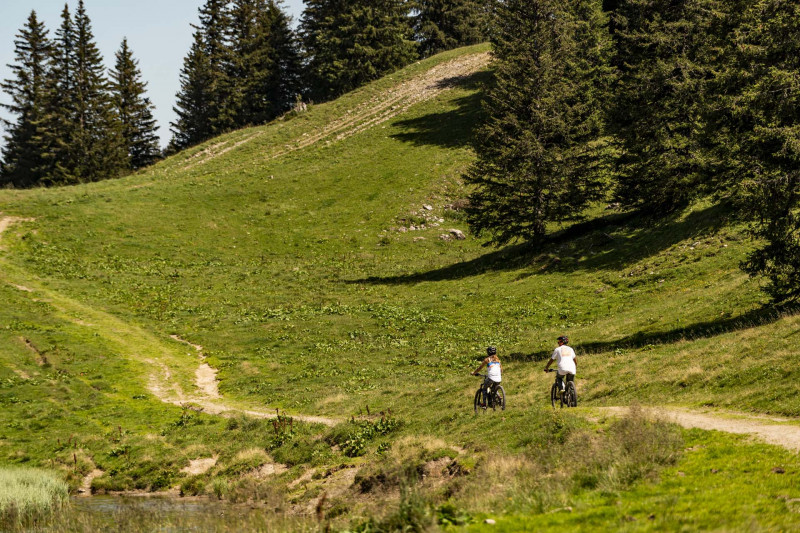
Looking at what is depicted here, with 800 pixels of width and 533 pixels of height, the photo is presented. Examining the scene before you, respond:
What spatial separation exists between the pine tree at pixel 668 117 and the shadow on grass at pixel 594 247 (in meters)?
1.84

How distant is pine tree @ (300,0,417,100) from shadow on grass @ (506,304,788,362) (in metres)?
79.2

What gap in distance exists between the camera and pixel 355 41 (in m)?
98.9

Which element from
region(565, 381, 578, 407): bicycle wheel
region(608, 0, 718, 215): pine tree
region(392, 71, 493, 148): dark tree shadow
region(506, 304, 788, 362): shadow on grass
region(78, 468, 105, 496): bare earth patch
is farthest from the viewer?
region(392, 71, 493, 148): dark tree shadow

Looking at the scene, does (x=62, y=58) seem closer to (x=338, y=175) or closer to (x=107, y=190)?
(x=107, y=190)

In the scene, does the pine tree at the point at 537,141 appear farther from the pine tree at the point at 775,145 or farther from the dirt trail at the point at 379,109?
the dirt trail at the point at 379,109

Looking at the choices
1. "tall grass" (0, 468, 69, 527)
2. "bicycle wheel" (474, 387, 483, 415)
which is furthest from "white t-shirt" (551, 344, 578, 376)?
"tall grass" (0, 468, 69, 527)

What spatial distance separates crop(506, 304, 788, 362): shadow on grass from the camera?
25759mm

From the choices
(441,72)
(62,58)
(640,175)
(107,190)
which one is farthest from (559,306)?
(62,58)

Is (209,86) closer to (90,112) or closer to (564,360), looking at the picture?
(90,112)

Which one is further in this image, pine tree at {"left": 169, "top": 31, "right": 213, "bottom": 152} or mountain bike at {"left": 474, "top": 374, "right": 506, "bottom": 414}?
pine tree at {"left": 169, "top": 31, "right": 213, "bottom": 152}

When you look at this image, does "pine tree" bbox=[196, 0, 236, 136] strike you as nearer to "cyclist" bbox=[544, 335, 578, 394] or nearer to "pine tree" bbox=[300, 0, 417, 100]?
"pine tree" bbox=[300, 0, 417, 100]

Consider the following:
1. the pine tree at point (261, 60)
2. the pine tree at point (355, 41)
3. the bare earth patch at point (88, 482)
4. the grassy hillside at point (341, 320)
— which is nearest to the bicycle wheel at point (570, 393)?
the grassy hillside at point (341, 320)

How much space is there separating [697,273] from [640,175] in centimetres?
1096

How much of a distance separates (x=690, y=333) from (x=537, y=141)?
77.0ft
